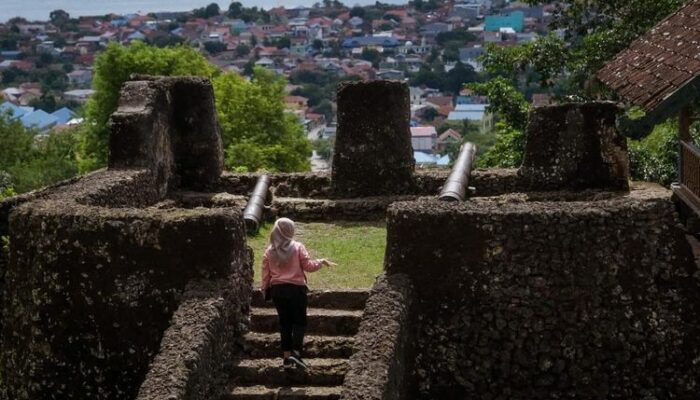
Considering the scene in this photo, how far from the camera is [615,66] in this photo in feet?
52.8

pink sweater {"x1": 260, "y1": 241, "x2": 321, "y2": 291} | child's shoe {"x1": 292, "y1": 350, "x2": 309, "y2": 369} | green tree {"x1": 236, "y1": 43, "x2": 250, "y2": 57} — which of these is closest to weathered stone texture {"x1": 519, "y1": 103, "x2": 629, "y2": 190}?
pink sweater {"x1": 260, "y1": 241, "x2": 321, "y2": 291}

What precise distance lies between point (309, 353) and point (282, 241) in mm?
1532

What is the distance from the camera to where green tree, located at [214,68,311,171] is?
49094mm

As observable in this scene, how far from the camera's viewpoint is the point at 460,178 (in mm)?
18625

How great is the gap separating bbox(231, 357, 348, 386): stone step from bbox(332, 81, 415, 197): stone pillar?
685cm

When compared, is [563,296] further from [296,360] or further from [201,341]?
[201,341]

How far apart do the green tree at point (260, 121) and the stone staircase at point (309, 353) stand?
32950 mm

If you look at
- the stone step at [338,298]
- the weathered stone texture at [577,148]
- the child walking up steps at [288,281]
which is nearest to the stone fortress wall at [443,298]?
the child walking up steps at [288,281]

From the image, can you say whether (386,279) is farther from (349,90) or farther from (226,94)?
(226,94)

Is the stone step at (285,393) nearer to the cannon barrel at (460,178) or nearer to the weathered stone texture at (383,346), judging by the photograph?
the weathered stone texture at (383,346)

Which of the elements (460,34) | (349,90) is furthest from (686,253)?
(460,34)

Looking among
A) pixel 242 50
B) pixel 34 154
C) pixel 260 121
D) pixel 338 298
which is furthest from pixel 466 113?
pixel 338 298

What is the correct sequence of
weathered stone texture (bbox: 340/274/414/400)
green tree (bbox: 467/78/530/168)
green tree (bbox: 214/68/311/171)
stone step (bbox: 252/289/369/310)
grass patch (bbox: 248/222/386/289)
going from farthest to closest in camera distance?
green tree (bbox: 214/68/311/171) < green tree (bbox: 467/78/530/168) < grass patch (bbox: 248/222/386/289) < stone step (bbox: 252/289/369/310) < weathered stone texture (bbox: 340/274/414/400)

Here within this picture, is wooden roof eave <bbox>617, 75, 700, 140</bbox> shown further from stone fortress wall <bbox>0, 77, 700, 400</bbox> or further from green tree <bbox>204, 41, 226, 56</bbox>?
green tree <bbox>204, 41, 226, 56</bbox>
